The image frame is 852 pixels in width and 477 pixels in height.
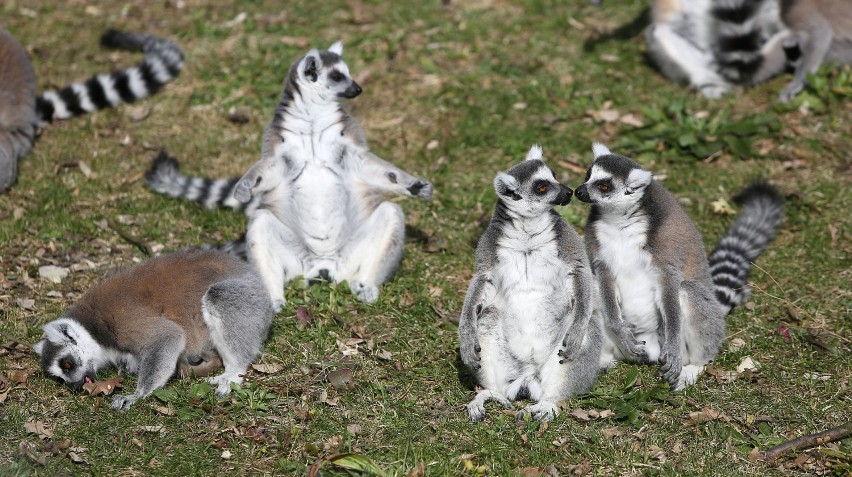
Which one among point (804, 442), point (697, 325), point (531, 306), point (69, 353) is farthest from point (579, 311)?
point (69, 353)

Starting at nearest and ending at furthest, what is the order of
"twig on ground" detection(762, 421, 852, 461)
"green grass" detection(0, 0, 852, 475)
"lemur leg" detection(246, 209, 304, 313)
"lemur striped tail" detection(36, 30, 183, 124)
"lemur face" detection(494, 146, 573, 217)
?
"twig on ground" detection(762, 421, 852, 461), "green grass" detection(0, 0, 852, 475), "lemur face" detection(494, 146, 573, 217), "lemur leg" detection(246, 209, 304, 313), "lemur striped tail" detection(36, 30, 183, 124)

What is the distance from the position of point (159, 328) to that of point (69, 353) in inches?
19.0

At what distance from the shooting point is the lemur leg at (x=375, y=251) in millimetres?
5953

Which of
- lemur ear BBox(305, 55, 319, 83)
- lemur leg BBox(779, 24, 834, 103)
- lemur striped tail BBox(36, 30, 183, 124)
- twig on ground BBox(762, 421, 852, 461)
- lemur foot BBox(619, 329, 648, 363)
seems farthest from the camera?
lemur leg BBox(779, 24, 834, 103)

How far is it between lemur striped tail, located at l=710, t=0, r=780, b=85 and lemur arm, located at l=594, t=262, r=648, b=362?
4078 mm

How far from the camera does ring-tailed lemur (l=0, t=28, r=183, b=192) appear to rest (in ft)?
24.3

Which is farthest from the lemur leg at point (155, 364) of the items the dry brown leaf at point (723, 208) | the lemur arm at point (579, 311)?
the dry brown leaf at point (723, 208)

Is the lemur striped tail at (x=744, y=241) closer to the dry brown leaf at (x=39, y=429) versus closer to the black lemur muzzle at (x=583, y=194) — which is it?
the black lemur muzzle at (x=583, y=194)

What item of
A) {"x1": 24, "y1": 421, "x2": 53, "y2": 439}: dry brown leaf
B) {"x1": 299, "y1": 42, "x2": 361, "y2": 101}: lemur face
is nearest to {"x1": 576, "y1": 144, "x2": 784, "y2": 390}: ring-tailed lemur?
{"x1": 299, "y1": 42, "x2": 361, "y2": 101}: lemur face

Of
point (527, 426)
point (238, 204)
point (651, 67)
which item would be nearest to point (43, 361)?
point (238, 204)

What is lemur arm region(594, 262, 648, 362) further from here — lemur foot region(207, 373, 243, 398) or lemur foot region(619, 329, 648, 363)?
lemur foot region(207, 373, 243, 398)

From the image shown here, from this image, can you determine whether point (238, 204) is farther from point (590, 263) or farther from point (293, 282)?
point (590, 263)

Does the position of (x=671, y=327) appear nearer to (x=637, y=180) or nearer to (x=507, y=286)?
(x=637, y=180)

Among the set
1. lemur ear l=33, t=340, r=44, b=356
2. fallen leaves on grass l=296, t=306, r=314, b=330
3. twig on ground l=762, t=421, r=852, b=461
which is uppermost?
lemur ear l=33, t=340, r=44, b=356
